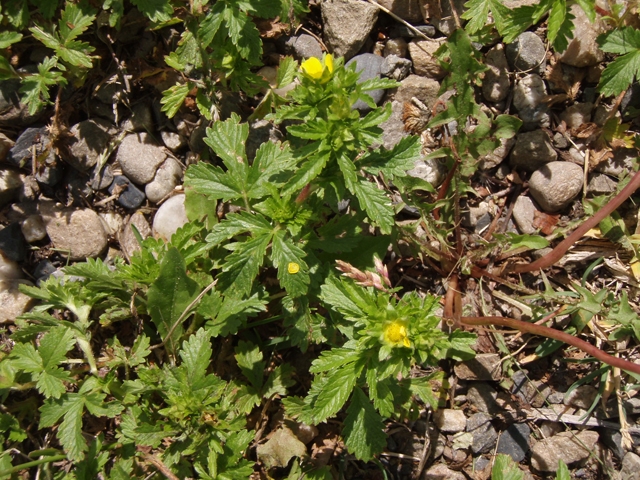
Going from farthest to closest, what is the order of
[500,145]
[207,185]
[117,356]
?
[500,145] → [117,356] → [207,185]

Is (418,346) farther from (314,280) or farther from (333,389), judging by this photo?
(314,280)

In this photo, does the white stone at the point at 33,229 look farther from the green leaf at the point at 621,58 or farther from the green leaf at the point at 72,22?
the green leaf at the point at 621,58

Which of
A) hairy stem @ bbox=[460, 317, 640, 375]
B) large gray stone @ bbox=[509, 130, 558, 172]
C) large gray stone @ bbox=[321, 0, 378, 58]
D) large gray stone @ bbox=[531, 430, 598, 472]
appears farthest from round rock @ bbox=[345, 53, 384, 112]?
large gray stone @ bbox=[531, 430, 598, 472]

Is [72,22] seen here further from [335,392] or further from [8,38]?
[335,392]

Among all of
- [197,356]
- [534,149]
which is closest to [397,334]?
[197,356]

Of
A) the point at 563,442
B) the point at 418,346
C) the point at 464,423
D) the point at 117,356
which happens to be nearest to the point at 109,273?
the point at 117,356

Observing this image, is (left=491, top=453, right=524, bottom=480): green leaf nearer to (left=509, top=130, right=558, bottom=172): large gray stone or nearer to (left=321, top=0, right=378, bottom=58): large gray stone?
(left=509, top=130, right=558, bottom=172): large gray stone
